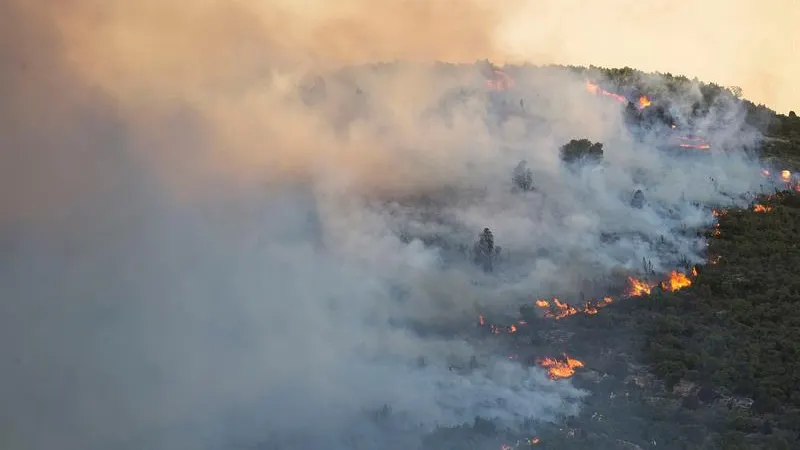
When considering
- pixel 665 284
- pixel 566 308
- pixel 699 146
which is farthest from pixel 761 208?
pixel 566 308

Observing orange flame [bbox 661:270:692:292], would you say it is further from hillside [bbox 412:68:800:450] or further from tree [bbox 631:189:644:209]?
tree [bbox 631:189:644:209]

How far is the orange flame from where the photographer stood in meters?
Result: 119

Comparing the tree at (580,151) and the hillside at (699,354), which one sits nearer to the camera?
the hillside at (699,354)

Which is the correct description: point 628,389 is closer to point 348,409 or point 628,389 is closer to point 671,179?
point 348,409

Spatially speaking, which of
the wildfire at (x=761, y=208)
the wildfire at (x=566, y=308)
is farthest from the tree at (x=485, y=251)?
the wildfire at (x=761, y=208)

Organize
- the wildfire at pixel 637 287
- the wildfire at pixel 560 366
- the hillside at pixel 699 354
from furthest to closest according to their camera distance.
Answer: the wildfire at pixel 637 287 < the wildfire at pixel 560 366 < the hillside at pixel 699 354

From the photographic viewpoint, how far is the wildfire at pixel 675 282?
4681 inches

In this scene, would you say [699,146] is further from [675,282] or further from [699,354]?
[699,354]

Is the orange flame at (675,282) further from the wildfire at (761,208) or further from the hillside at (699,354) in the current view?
the wildfire at (761,208)

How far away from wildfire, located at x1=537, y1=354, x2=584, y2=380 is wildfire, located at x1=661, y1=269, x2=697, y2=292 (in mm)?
18136

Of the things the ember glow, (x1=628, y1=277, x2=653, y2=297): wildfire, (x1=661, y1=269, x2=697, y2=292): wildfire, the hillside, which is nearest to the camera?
the hillside

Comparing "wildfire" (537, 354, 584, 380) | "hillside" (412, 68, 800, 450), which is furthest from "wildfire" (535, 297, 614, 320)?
"wildfire" (537, 354, 584, 380)

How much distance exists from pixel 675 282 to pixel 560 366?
875 inches

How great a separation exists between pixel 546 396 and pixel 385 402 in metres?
16.7
